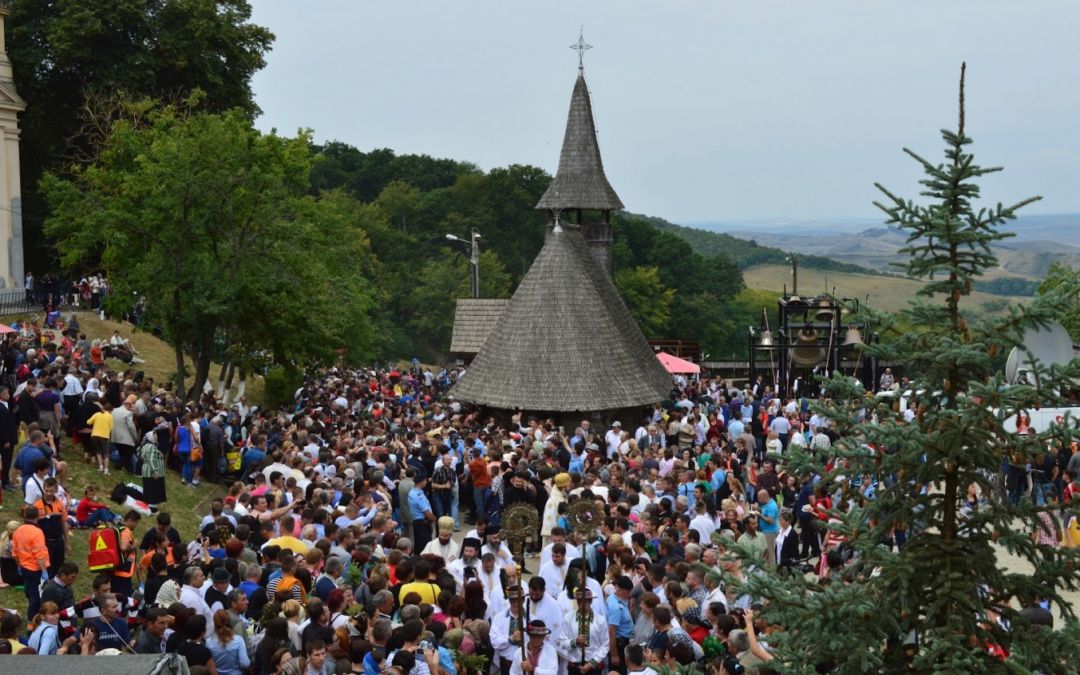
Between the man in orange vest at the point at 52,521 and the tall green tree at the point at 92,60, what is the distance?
3201cm

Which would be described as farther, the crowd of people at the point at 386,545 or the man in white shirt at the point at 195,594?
the man in white shirt at the point at 195,594

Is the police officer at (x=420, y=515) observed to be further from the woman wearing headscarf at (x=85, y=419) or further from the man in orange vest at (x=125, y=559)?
the woman wearing headscarf at (x=85, y=419)

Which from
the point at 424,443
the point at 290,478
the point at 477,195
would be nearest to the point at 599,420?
the point at 424,443

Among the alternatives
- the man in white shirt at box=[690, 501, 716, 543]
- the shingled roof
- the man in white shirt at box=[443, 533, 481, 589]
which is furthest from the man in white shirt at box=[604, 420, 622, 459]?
the shingled roof

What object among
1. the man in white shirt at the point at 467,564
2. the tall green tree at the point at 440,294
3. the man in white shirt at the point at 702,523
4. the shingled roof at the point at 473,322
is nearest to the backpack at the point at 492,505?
the man in white shirt at the point at 702,523

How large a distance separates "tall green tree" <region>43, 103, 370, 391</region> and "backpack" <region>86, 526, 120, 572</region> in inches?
551

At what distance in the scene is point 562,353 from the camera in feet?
99.5

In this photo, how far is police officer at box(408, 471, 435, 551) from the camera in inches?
668

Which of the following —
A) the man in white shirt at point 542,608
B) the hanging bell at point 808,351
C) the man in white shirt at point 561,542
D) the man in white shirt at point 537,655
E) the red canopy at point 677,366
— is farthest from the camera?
the red canopy at point 677,366

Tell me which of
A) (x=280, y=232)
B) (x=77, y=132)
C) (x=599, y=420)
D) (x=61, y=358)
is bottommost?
(x=599, y=420)

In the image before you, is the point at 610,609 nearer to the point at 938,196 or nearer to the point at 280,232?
the point at 938,196

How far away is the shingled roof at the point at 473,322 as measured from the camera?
129 ft

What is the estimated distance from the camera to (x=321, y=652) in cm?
959

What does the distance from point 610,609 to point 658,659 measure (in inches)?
84.7
